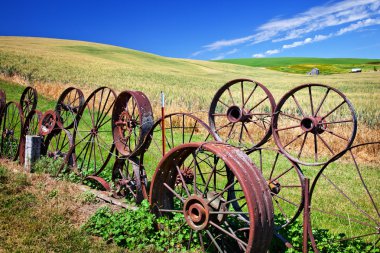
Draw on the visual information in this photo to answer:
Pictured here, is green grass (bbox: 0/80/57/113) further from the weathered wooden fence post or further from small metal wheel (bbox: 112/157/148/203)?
small metal wheel (bbox: 112/157/148/203)

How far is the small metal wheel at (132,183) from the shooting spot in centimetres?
512

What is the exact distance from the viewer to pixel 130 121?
223 inches

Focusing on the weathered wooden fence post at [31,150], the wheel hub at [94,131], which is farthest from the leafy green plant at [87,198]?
the weathered wooden fence post at [31,150]

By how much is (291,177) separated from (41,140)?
596cm

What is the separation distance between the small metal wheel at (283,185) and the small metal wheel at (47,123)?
4251 millimetres

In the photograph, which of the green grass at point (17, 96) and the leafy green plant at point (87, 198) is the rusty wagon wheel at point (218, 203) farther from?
the green grass at point (17, 96)

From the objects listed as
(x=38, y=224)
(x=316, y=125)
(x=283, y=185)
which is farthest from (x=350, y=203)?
(x=38, y=224)

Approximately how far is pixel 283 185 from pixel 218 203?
3107 mm

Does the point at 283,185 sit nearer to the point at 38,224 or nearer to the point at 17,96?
the point at 38,224

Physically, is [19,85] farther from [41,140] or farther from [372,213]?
[372,213]

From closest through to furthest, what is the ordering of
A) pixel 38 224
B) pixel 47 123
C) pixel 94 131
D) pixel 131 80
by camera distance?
pixel 38 224
pixel 94 131
pixel 47 123
pixel 131 80

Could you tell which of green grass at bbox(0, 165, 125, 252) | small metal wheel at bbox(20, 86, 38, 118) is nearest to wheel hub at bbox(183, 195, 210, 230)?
green grass at bbox(0, 165, 125, 252)

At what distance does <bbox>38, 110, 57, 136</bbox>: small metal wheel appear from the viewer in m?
7.09

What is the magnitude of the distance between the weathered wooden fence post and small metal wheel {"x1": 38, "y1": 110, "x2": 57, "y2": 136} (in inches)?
8.0
